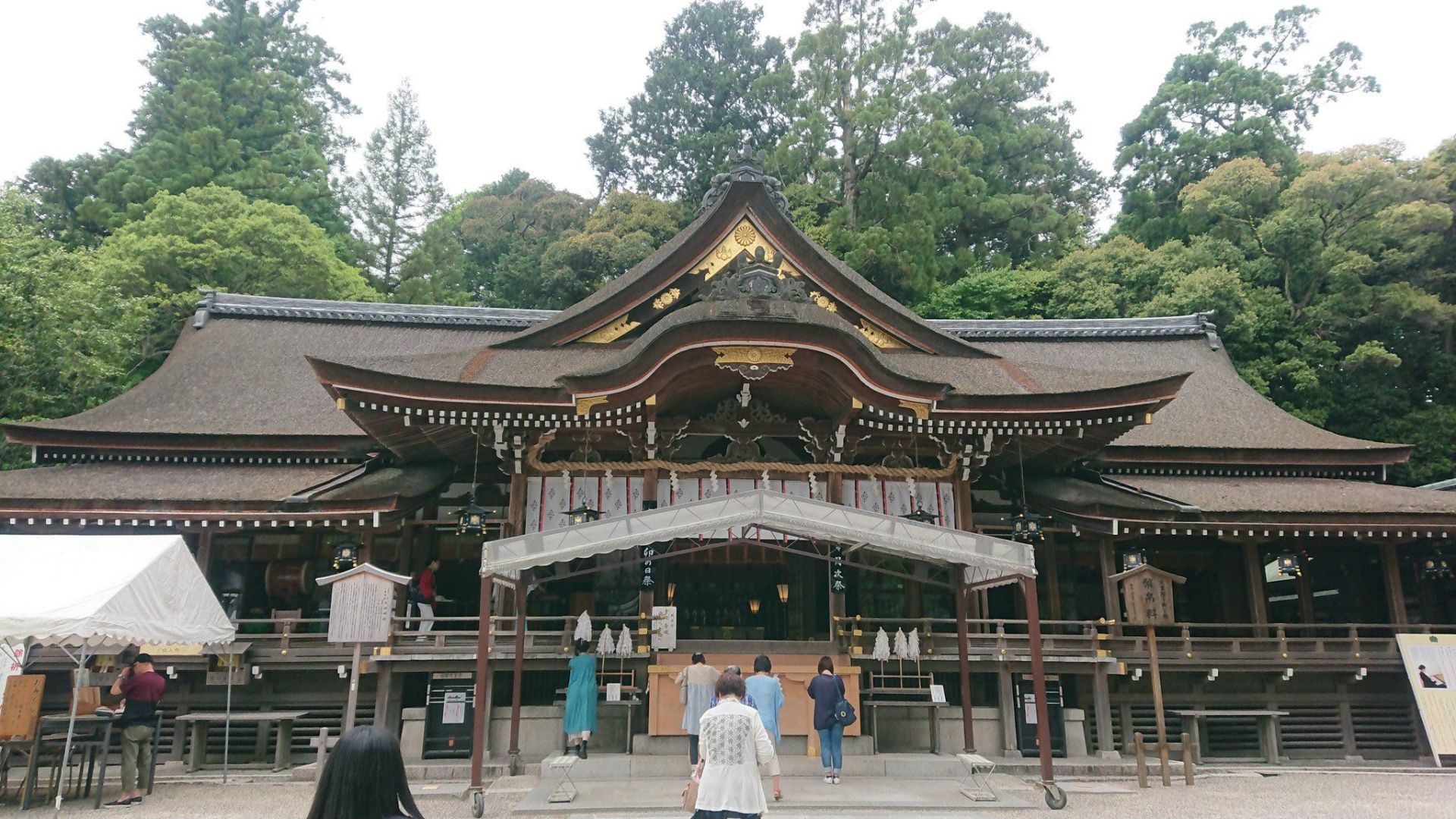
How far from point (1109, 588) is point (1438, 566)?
22.7ft

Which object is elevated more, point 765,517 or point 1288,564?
point 765,517

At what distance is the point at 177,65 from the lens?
123 ft

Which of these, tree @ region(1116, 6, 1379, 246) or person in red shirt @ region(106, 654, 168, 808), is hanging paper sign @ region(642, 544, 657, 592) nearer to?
person in red shirt @ region(106, 654, 168, 808)

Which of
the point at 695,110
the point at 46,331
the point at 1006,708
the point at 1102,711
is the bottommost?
the point at 1102,711

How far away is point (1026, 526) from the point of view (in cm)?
1362

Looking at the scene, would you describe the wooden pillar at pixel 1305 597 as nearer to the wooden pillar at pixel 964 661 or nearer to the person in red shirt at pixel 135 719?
the wooden pillar at pixel 964 661

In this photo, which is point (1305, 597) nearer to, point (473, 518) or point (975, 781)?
point (975, 781)

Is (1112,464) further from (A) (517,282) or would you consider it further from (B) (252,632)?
(A) (517,282)

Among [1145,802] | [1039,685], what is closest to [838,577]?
[1039,685]

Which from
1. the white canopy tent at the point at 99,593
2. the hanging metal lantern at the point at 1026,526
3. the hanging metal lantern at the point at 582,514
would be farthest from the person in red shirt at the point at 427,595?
the hanging metal lantern at the point at 1026,526

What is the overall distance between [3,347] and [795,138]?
2757 centimetres

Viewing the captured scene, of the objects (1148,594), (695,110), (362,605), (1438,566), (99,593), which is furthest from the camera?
(695,110)

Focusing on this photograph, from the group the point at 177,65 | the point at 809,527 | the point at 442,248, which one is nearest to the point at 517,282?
the point at 442,248

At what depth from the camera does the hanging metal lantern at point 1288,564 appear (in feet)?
49.1
